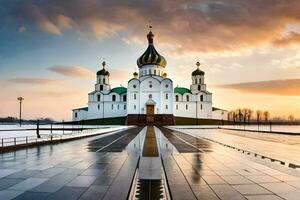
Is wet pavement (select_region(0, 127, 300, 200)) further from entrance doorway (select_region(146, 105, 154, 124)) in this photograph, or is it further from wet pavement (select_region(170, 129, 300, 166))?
entrance doorway (select_region(146, 105, 154, 124))

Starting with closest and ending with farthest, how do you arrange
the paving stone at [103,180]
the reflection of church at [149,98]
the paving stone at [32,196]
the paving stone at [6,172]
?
the paving stone at [32,196] < the paving stone at [103,180] < the paving stone at [6,172] < the reflection of church at [149,98]

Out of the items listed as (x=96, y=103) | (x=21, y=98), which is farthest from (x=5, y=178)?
(x=96, y=103)

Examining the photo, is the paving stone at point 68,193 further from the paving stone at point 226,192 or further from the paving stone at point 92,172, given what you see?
the paving stone at point 226,192

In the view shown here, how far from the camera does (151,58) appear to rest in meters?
81.9

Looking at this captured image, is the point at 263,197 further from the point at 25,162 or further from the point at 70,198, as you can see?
the point at 25,162

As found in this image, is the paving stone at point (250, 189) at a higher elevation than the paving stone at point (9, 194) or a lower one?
lower

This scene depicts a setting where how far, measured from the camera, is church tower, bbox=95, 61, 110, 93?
89812mm

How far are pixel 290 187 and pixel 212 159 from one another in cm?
456

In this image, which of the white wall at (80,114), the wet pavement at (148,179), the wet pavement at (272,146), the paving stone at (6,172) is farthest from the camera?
the white wall at (80,114)

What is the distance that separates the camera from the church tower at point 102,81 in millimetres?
89812

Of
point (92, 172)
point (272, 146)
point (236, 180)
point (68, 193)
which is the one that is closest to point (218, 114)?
point (272, 146)

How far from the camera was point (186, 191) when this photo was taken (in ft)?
21.3

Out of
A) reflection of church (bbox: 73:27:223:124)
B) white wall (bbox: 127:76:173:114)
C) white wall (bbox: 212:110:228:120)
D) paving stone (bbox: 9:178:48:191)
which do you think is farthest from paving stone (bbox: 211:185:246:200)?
white wall (bbox: 212:110:228:120)

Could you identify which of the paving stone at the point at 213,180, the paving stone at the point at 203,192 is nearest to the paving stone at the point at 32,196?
the paving stone at the point at 203,192
